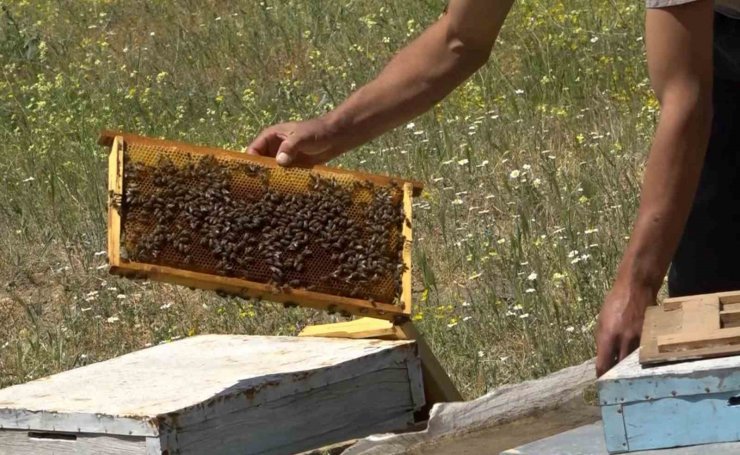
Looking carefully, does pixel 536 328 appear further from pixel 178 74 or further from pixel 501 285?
pixel 178 74

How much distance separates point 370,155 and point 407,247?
3360mm

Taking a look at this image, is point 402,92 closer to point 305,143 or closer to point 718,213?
point 305,143

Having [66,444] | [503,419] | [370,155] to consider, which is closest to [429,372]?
[503,419]

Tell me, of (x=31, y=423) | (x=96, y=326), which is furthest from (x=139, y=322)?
(x=31, y=423)

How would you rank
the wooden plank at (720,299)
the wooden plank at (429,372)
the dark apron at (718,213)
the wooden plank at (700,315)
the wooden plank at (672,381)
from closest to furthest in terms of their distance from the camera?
the wooden plank at (672,381)
the wooden plank at (700,315)
the wooden plank at (720,299)
the dark apron at (718,213)
the wooden plank at (429,372)

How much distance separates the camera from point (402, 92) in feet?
14.2

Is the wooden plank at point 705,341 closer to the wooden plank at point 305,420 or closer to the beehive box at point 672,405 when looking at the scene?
the beehive box at point 672,405

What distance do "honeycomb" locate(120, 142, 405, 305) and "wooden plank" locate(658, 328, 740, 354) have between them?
1.58 metres

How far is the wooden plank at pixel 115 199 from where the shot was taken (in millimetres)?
3988

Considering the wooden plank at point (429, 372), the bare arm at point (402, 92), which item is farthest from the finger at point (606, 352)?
the bare arm at point (402, 92)

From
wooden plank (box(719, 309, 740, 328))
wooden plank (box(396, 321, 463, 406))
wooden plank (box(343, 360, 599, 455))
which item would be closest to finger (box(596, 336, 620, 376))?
wooden plank (box(719, 309, 740, 328))

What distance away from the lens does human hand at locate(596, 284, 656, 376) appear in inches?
122

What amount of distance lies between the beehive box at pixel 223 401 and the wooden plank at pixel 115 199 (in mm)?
419

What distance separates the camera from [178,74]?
33.2 feet
